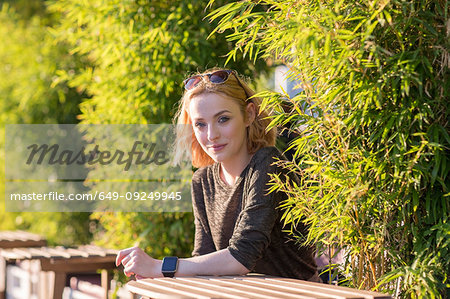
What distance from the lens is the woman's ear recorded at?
2.89 metres

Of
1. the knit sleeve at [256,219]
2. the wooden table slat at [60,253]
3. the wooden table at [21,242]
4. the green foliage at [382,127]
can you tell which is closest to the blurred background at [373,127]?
the green foliage at [382,127]

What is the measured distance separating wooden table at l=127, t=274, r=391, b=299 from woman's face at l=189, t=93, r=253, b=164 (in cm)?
61

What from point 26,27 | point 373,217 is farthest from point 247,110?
point 26,27

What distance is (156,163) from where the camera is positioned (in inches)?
189

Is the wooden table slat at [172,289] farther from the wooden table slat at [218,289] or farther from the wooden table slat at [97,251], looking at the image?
the wooden table slat at [97,251]

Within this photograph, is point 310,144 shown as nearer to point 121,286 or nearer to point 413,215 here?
point 413,215

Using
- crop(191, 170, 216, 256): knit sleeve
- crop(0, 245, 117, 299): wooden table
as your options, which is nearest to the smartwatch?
crop(191, 170, 216, 256): knit sleeve

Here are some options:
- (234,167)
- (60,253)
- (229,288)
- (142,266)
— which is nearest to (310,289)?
(229,288)

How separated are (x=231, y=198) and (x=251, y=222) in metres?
0.27

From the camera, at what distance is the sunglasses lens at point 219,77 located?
2807 millimetres

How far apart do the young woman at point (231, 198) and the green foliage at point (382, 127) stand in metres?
0.35

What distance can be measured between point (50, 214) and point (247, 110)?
210 inches

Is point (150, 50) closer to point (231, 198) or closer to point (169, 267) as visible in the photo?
point (231, 198)

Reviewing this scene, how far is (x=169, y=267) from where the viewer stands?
250 centimetres
